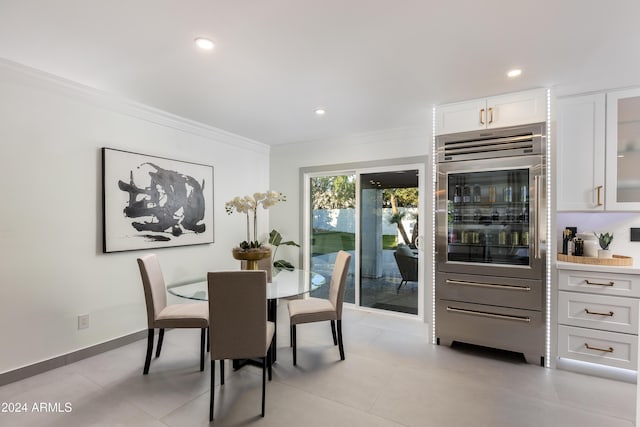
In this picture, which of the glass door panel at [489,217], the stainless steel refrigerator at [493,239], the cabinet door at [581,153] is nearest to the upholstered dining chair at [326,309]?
the stainless steel refrigerator at [493,239]

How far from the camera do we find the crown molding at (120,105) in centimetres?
236

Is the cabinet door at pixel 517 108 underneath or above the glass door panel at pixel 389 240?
above

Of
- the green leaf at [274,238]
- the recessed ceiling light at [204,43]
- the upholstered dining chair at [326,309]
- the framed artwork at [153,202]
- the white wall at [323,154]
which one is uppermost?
the recessed ceiling light at [204,43]

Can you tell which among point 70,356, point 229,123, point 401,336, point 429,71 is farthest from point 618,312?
point 70,356

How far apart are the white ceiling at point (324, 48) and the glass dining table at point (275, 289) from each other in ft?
5.81

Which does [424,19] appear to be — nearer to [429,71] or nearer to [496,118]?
[429,71]

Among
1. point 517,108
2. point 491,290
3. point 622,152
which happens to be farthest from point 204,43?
point 622,152

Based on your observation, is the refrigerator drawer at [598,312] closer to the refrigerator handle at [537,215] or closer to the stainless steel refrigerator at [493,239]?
the stainless steel refrigerator at [493,239]

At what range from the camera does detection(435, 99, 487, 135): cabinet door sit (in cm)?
291

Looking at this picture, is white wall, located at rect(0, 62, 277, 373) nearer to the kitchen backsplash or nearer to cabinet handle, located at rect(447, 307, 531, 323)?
cabinet handle, located at rect(447, 307, 531, 323)

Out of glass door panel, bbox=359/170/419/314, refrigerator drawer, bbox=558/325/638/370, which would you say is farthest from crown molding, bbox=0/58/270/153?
refrigerator drawer, bbox=558/325/638/370

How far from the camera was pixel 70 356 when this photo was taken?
2656 millimetres

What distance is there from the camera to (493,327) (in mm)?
2854

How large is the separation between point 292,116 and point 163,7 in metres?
1.89
